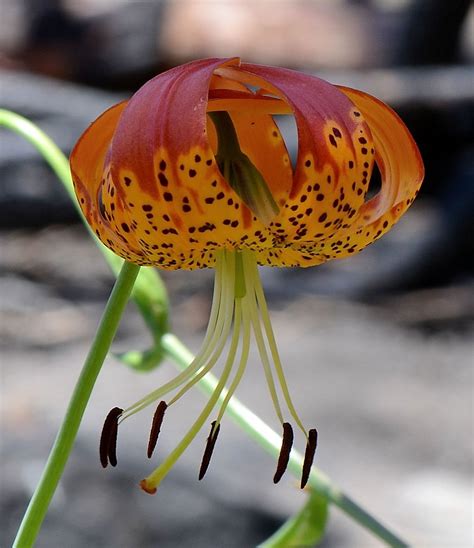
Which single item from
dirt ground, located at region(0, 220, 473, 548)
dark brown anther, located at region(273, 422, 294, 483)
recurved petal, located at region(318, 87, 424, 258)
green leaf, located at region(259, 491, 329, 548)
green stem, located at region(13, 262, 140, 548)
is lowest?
green stem, located at region(13, 262, 140, 548)

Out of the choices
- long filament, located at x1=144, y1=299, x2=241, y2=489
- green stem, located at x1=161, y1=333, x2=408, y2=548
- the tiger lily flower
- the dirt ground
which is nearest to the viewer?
the tiger lily flower

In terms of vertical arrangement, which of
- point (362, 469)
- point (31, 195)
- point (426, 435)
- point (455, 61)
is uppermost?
point (455, 61)

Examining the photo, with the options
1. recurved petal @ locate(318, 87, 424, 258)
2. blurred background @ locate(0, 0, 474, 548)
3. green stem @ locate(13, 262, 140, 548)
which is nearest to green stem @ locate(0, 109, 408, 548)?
green stem @ locate(13, 262, 140, 548)

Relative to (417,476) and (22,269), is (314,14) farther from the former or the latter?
(417,476)

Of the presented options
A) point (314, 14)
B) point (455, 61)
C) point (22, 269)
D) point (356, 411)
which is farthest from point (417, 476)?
point (314, 14)

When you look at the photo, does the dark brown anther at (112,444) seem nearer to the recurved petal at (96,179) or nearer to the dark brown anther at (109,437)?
the dark brown anther at (109,437)

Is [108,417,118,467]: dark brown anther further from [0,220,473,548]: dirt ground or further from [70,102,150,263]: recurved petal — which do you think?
[0,220,473,548]: dirt ground

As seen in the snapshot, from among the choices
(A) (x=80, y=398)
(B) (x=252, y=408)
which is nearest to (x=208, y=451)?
(A) (x=80, y=398)
